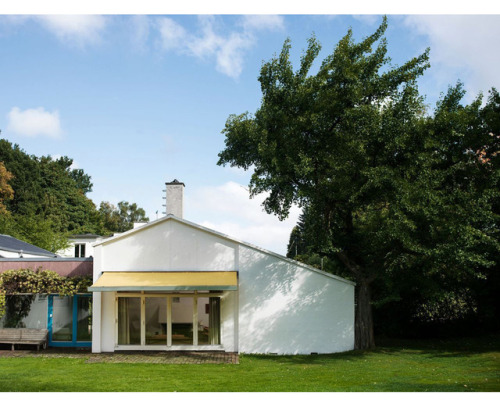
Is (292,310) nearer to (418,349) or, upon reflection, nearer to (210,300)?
(210,300)

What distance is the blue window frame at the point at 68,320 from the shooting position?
66.5ft

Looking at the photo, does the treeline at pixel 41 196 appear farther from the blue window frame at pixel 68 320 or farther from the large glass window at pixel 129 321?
the large glass window at pixel 129 321

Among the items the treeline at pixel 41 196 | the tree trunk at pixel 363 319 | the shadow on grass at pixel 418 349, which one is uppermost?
the treeline at pixel 41 196

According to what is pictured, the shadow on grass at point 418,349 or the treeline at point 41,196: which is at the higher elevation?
the treeline at point 41,196

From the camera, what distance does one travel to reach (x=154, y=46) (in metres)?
18.5

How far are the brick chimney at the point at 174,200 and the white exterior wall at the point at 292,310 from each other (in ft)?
14.1

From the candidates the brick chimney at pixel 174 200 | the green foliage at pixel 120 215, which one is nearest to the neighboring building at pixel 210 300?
the brick chimney at pixel 174 200

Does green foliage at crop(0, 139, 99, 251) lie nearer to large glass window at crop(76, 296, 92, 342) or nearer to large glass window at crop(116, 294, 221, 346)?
large glass window at crop(76, 296, 92, 342)

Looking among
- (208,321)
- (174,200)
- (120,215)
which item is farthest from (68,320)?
(120,215)

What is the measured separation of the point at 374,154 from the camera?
18062 mm

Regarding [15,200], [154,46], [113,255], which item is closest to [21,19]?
[154,46]

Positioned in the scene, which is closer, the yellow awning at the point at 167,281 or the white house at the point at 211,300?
the yellow awning at the point at 167,281

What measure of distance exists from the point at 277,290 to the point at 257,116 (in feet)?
24.3

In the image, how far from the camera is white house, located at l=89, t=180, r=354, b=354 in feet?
62.8
